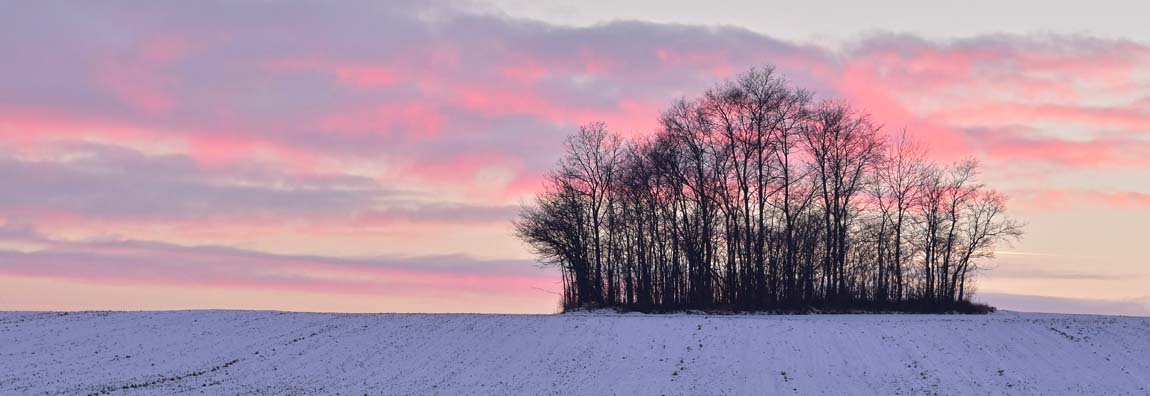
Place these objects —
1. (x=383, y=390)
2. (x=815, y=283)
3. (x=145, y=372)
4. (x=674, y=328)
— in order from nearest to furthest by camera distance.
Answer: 1. (x=383, y=390)
2. (x=145, y=372)
3. (x=674, y=328)
4. (x=815, y=283)

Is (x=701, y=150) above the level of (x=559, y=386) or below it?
above

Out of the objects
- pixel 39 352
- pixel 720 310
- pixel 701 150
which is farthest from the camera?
pixel 701 150

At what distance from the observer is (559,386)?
4097 cm

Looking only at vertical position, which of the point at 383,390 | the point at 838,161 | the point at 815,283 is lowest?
the point at 383,390

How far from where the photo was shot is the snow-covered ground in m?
41.2

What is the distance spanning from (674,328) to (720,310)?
1707 cm

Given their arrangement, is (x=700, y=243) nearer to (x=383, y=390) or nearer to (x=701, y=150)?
(x=701, y=150)

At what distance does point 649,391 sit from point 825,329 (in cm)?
1529

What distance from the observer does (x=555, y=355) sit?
47.1 metres

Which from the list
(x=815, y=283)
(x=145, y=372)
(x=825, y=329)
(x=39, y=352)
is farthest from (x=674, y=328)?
(x=815, y=283)

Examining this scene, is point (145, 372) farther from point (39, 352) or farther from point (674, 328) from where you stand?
point (674, 328)

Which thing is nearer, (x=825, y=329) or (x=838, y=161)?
(x=825, y=329)

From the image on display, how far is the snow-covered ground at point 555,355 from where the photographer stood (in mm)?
41188

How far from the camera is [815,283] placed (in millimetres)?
83375
